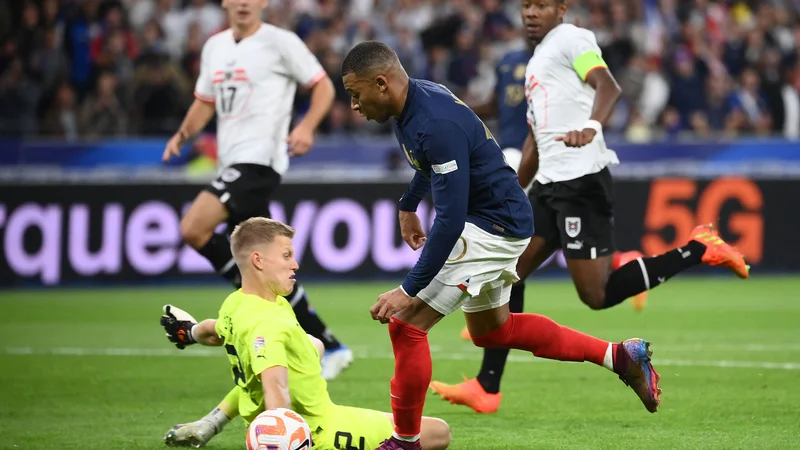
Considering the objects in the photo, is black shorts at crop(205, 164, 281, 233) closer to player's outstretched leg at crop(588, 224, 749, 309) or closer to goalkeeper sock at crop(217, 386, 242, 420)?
player's outstretched leg at crop(588, 224, 749, 309)

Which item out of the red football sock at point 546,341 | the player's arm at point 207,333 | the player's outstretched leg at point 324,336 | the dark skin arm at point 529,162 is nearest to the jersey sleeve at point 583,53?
the dark skin arm at point 529,162

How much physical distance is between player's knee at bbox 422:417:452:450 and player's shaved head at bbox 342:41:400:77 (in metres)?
1.63

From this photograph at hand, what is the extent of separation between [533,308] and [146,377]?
16.4ft

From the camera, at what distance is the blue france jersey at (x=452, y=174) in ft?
16.8

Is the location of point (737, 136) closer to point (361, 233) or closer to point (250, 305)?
point (361, 233)

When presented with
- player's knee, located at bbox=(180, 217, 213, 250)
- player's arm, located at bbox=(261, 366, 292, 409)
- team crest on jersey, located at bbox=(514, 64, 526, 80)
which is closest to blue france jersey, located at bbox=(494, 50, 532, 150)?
team crest on jersey, located at bbox=(514, 64, 526, 80)

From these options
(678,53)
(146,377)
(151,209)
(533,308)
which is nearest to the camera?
(146,377)

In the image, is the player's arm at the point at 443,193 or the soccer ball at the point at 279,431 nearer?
the soccer ball at the point at 279,431

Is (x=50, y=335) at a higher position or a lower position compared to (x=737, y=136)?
lower

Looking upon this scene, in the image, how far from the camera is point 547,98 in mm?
7258

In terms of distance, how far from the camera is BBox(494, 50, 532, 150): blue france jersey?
9055 millimetres

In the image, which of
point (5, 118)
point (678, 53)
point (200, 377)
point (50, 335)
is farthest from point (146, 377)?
point (678, 53)

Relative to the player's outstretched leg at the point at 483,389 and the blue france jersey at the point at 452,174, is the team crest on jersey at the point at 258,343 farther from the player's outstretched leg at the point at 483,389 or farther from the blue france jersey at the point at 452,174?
the player's outstretched leg at the point at 483,389

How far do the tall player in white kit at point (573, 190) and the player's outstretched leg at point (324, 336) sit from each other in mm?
1452
